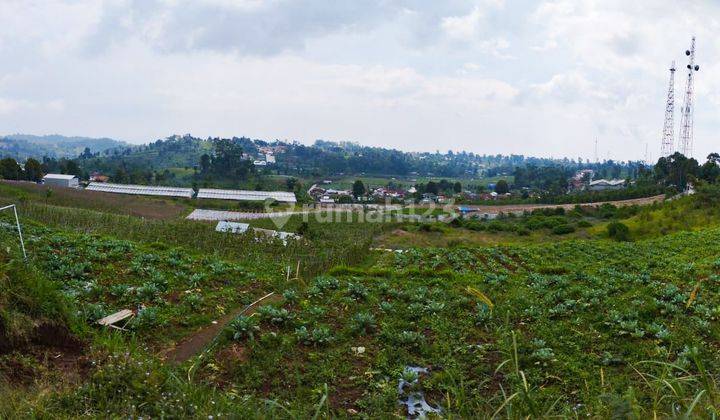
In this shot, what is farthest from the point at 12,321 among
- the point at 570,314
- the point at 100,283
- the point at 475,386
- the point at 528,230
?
the point at 528,230

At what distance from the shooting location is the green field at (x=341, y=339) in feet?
14.1

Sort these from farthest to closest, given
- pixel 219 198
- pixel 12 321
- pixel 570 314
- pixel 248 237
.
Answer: pixel 219 198 → pixel 248 237 → pixel 570 314 → pixel 12 321

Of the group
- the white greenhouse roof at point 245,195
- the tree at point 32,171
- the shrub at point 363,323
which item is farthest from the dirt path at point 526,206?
the shrub at point 363,323

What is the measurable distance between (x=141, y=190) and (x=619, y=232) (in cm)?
5228

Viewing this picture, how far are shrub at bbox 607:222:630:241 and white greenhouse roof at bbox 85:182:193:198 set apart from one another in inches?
1770

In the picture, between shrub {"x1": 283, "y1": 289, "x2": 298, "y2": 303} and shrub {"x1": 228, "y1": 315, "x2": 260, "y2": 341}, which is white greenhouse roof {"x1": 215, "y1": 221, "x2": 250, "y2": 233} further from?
shrub {"x1": 228, "y1": 315, "x2": 260, "y2": 341}

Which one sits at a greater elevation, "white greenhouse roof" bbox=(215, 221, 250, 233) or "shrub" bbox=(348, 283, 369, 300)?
"shrub" bbox=(348, 283, 369, 300)

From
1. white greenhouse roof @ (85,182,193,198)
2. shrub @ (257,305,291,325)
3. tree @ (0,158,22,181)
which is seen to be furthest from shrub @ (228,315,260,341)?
tree @ (0,158,22,181)

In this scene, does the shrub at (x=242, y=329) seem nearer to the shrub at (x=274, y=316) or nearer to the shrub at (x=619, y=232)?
the shrub at (x=274, y=316)

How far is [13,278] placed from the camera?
5.48 metres

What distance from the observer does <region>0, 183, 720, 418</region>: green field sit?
4.29m

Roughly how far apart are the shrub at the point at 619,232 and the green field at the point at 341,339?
63.7 ft

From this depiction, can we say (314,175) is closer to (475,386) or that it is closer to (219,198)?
(219,198)

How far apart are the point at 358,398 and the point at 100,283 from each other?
5397mm
